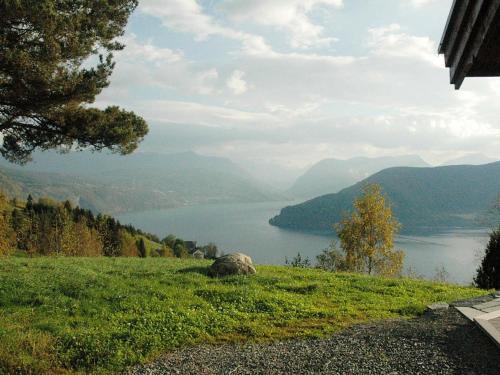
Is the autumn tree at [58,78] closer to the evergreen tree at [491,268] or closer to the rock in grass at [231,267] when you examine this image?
the rock in grass at [231,267]

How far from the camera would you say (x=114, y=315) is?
1270cm

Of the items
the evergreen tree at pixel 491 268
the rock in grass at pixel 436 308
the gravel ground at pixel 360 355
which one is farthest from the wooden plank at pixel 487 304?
the evergreen tree at pixel 491 268

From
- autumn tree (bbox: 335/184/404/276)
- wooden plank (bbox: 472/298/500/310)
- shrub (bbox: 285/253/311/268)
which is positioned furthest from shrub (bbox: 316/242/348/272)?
wooden plank (bbox: 472/298/500/310)

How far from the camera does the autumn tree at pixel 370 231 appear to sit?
4575 centimetres

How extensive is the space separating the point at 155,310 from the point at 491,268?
20890 millimetres

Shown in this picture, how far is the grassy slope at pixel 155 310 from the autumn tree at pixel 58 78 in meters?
6.31

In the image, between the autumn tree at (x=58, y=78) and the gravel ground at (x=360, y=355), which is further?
the autumn tree at (x=58, y=78)

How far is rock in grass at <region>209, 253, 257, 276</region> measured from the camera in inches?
766

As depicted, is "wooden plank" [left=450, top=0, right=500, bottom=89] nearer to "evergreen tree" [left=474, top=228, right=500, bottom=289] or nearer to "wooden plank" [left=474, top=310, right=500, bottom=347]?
"wooden plank" [left=474, top=310, right=500, bottom=347]

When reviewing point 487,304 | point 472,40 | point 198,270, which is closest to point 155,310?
point 198,270

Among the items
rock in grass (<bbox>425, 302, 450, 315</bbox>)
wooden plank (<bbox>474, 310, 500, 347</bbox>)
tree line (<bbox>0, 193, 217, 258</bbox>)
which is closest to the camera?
wooden plank (<bbox>474, 310, 500, 347</bbox>)

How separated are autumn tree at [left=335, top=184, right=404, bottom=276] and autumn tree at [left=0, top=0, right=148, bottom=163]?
32525mm

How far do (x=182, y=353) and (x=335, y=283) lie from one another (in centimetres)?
1044

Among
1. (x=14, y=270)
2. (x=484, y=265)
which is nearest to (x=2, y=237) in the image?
(x=14, y=270)
